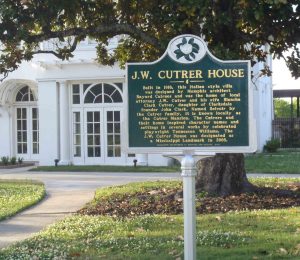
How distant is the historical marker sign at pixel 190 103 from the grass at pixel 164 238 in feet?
5.13

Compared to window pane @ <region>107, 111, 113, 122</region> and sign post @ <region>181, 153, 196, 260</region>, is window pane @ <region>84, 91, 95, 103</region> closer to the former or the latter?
window pane @ <region>107, 111, 113, 122</region>

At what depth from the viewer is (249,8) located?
10258 millimetres

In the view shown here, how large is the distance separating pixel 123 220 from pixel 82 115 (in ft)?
51.4

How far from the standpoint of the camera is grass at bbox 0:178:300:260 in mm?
7867

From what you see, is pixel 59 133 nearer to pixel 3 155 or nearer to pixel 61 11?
pixel 3 155

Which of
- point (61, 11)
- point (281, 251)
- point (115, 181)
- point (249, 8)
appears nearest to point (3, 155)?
point (115, 181)

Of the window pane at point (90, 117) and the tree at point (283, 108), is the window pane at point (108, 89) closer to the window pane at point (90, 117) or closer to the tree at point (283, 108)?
the window pane at point (90, 117)

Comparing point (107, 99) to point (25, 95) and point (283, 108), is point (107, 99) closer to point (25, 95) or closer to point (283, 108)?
point (25, 95)

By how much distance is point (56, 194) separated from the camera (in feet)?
52.0

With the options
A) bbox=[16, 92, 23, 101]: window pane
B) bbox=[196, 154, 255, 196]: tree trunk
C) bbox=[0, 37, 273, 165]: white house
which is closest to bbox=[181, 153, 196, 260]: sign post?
bbox=[196, 154, 255, 196]: tree trunk

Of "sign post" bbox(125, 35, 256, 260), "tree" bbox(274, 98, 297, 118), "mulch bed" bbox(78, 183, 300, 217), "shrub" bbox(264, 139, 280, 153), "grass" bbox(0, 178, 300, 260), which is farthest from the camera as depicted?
"tree" bbox(274, 98, 297, 118)

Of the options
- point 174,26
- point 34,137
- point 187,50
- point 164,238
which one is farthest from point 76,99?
point 187,50

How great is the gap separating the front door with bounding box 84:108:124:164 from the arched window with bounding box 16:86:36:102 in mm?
3700

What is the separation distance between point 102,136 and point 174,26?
14951 millimetres
